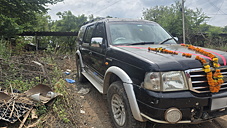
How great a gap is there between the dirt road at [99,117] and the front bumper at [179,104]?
69cm

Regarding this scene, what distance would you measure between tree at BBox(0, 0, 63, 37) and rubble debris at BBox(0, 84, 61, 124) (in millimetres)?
3729

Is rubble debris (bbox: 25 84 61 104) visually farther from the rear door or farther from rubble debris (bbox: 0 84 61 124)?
the rear door

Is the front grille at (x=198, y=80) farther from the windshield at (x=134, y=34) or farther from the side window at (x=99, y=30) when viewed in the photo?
the side window at (x=99, y=30)

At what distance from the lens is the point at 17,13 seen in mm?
6973

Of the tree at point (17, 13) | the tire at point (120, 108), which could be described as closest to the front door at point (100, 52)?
the tire at point (120, 108)

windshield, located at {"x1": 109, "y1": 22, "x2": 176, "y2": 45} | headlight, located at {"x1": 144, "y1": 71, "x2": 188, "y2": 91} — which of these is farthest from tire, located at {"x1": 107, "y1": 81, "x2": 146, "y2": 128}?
windshield, located at {"x1": 109, "y1": 22, "x2": 176, "y2": 45}

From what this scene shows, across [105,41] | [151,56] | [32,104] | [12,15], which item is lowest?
[32,104]

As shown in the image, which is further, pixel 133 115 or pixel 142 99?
pixel 133 115

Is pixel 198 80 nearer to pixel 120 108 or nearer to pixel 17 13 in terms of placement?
pixel 120 108

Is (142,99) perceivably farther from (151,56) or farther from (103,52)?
(103,52)

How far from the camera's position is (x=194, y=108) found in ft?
6.21

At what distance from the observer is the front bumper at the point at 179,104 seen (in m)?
1.82

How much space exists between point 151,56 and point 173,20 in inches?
392

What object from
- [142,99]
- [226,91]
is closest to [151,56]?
[142,99]
